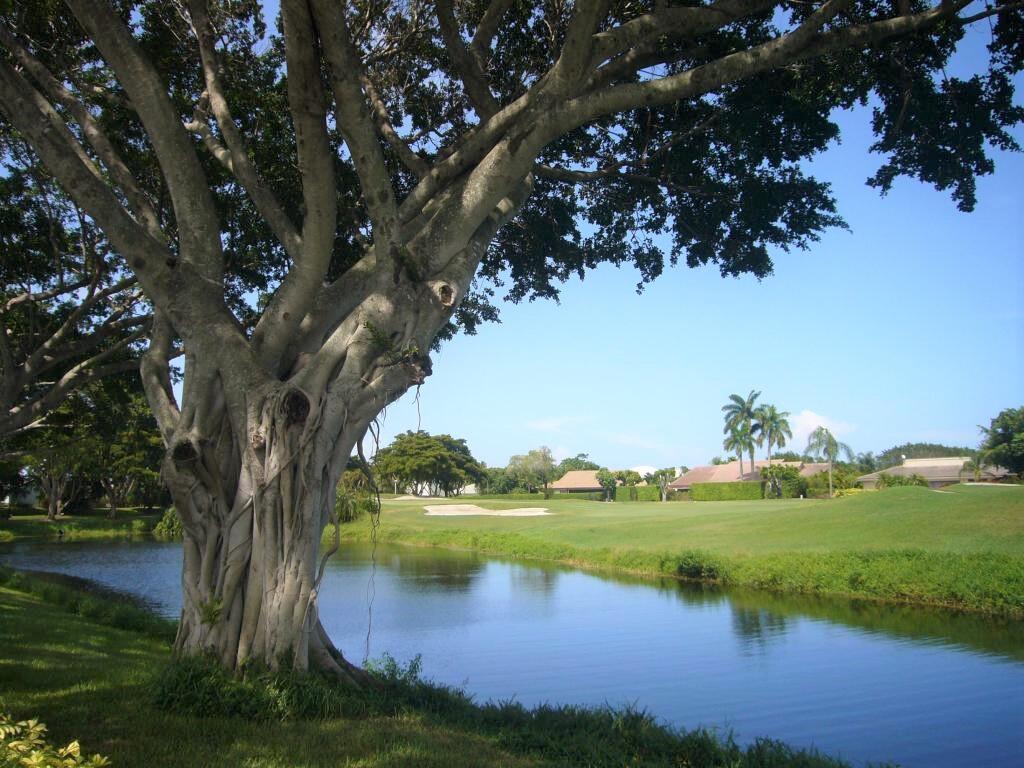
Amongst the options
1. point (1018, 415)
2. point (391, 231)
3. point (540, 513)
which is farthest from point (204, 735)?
point (1018, 415)

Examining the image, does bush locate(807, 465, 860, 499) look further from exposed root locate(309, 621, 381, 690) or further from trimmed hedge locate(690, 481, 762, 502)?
exposed root locate(309, 621, 381, 690)

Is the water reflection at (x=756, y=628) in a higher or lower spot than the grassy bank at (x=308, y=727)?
lower

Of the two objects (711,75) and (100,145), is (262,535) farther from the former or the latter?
(711,75)

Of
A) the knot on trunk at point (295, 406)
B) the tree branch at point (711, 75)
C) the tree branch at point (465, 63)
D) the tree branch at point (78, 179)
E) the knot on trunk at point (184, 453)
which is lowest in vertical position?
the knot on trunk at point (184, 453)

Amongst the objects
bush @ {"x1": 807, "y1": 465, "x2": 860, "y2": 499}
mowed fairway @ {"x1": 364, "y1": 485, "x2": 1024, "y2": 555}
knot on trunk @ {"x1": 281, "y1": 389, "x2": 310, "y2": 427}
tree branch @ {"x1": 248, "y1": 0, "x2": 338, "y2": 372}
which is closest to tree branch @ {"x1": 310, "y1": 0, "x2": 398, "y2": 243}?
tree branch @ {"x1": 248, "y1": 0, "x2": 338, "y2": 372}

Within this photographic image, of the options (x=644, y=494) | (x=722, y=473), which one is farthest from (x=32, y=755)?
(x=722, y=473)

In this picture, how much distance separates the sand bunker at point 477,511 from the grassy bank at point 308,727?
158 feet

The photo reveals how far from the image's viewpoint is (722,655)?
15969 mm

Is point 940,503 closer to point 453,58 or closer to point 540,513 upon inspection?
point 453,58

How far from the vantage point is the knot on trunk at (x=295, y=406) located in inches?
299

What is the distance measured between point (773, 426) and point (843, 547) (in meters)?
70.0

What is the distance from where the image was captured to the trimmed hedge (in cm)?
6738

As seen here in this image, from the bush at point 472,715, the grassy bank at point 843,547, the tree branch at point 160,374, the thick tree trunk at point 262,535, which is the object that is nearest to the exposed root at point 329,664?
the thick tree trunk at point 262,535

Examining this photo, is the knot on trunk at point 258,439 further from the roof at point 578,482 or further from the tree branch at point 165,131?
the roof at point 578,482
